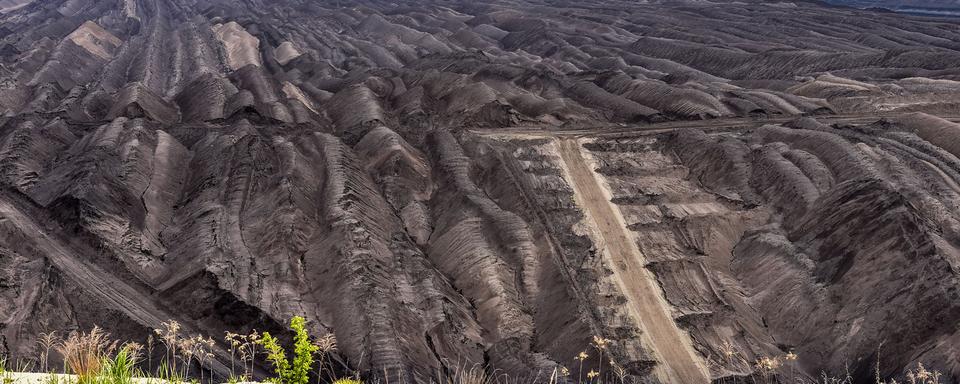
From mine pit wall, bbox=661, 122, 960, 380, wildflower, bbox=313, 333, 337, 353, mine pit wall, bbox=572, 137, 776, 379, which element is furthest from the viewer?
mine pit wall, bbox=572, 137, 776, 379

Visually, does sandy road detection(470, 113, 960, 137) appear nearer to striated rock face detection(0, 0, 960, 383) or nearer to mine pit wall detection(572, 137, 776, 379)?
striated rock face detection(0, 0, 960, 383)

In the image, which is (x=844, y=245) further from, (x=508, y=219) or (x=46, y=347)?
(x=46, y=347)

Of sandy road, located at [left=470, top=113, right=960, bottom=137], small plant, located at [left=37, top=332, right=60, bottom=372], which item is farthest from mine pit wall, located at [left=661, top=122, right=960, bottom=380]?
small plant, located at [left=37, top=332, right=60, bottom=372]

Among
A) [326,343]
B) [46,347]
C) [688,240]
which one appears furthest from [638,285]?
[46,347]

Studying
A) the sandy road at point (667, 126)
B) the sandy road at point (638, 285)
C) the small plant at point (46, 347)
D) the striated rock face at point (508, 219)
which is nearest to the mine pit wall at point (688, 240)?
the striated rock face at point (508, 219)

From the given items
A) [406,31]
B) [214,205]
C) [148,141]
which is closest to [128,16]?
[406,31]

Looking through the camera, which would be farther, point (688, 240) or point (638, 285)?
point (688, 240)

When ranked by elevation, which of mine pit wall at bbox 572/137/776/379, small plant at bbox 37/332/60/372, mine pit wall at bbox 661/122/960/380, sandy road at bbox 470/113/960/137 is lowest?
sandy road at bbox 470/113/960/137
